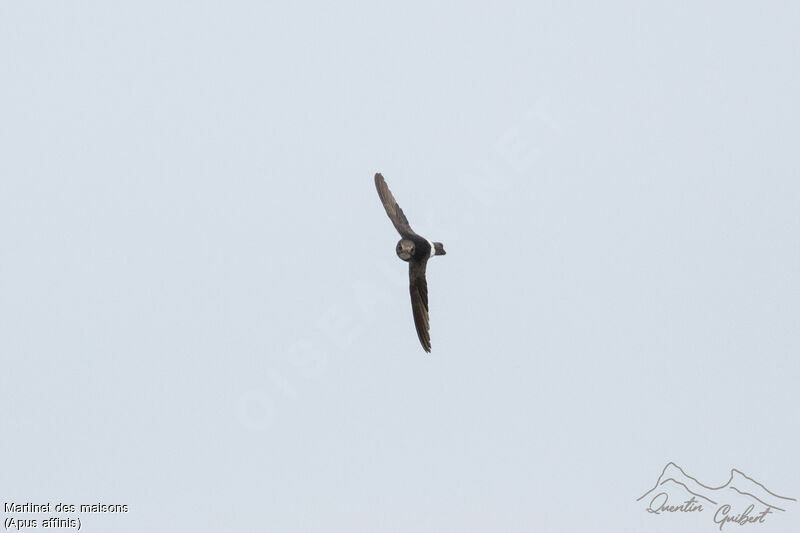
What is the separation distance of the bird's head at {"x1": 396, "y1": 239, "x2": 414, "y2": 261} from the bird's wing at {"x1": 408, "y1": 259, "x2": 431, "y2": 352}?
27.9 inches

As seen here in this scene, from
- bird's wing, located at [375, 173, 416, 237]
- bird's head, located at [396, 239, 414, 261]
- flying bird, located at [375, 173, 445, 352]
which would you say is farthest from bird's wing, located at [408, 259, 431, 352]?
bird's wing, located at [375, 173, 416, 237]

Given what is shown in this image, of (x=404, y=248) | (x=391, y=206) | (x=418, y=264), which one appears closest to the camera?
(x=404, y=248)

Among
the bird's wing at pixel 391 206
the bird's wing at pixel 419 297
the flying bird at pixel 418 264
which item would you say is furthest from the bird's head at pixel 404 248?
the bird's wing at pixel 391 206

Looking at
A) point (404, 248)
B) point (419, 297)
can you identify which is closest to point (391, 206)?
point (404, 248)

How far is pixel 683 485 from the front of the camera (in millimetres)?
42875

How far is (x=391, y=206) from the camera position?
42.7m

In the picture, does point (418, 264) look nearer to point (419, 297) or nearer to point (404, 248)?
point (404, 248)

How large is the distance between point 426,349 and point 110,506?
47.0 ft

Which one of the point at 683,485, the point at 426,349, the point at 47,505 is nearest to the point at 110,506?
the point at 47,505

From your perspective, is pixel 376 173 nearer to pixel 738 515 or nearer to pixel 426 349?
pixel 426 349

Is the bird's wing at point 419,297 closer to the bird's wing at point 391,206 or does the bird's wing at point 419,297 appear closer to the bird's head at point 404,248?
the bird's head at point 404,248

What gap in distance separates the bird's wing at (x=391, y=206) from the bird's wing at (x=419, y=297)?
4.83 feet

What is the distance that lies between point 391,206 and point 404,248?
3442mm

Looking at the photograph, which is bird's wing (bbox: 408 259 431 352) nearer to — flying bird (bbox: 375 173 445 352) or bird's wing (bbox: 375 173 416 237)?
flying bird (bbox: 375 173 445 352)
